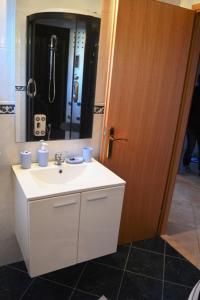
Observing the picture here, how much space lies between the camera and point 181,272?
2.00 metres

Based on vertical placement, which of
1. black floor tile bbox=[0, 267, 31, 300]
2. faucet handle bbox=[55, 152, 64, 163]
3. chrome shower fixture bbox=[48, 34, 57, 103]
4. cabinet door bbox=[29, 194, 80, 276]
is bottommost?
black floor tile bbox=[0, 267, 31, 300]

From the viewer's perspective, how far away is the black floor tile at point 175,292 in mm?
1765

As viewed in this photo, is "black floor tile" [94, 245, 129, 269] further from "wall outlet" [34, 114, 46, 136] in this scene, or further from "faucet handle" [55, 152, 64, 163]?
"wall outlet" [34, 114, 46, 136]

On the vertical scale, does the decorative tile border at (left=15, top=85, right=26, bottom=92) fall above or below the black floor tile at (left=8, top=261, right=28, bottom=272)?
above

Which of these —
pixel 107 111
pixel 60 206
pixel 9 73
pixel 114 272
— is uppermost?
pixel 9 73

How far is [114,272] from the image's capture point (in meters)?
1.95

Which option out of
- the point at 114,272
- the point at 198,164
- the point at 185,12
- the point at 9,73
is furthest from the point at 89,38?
the point at 198,164

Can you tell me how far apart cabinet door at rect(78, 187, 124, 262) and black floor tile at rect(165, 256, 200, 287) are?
0.61 meters

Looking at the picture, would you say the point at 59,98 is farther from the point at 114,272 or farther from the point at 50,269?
the point at 114,272

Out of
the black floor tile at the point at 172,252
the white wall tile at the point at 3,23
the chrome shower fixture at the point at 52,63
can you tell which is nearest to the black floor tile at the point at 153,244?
the black floor tile at the point at 172,252

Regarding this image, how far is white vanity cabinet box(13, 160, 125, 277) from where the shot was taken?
139cm

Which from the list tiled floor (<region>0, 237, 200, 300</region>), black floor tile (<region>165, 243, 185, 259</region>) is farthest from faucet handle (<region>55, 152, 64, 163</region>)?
black floor tile (<region>165, 243, 185, 259</region>)

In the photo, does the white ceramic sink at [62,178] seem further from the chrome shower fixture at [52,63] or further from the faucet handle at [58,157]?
the chrome shower fixture at [52,63]

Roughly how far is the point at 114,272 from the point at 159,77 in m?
1.49
